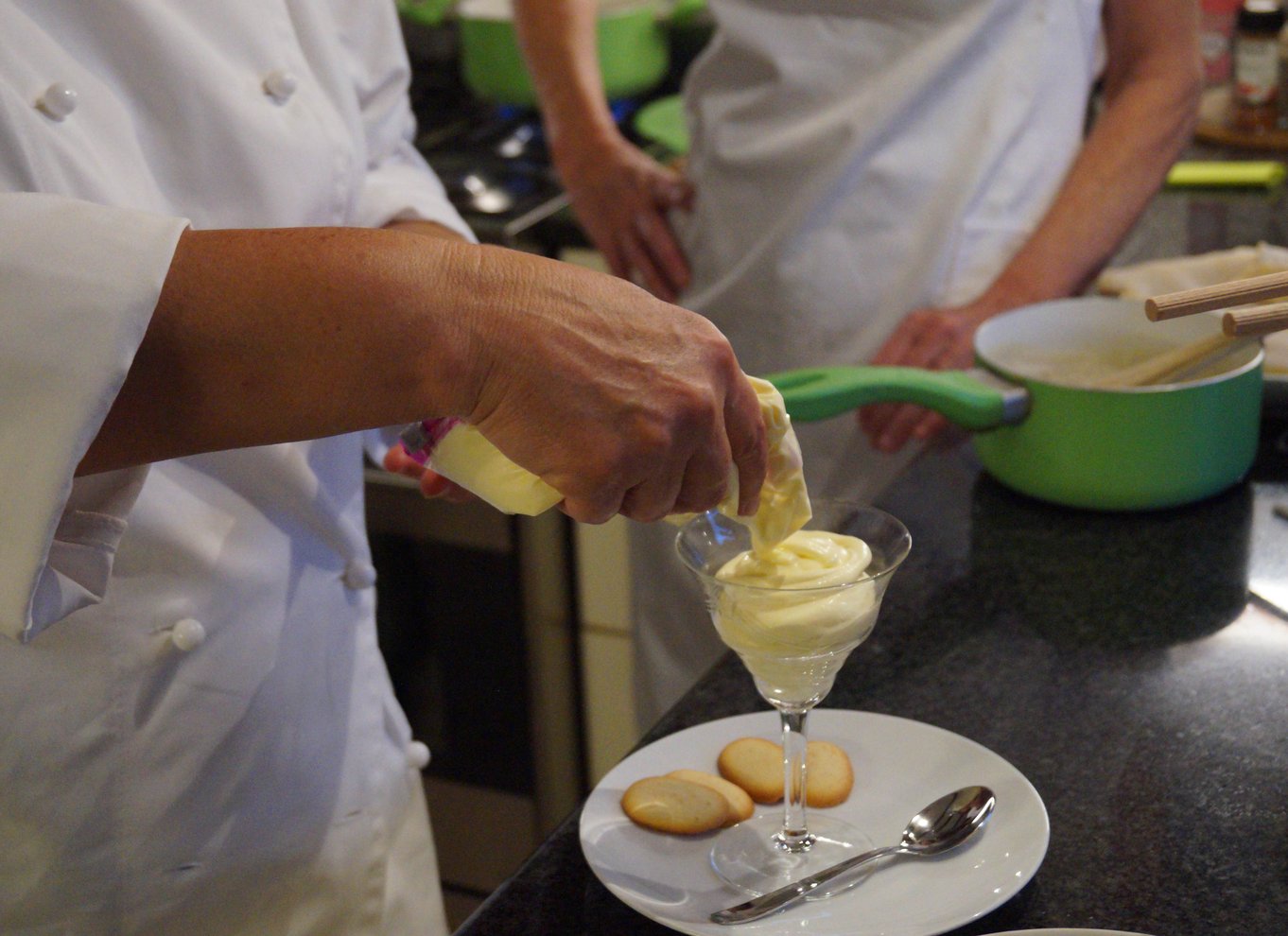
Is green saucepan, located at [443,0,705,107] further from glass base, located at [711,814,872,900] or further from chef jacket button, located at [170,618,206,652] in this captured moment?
glass base, located at [711,814,872,900]

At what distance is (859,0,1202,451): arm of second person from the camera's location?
4.68 feet

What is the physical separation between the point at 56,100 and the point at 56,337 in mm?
219

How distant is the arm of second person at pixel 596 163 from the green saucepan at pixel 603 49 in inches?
16.6

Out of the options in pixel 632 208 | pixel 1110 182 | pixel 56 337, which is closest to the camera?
pixel 56 337

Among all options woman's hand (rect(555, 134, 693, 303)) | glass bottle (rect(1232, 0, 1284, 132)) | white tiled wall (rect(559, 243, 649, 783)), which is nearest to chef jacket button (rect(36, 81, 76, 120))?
woman's hand (rect(555, 134, 693, 303))

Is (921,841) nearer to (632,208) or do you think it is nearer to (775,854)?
(775,854)

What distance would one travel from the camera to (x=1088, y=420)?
43.1 inches

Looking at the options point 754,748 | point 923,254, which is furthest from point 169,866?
point 923,254

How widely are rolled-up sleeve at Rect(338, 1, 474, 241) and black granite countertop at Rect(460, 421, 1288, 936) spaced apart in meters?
0.43

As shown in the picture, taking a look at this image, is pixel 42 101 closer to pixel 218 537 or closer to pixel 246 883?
pixel 218 537

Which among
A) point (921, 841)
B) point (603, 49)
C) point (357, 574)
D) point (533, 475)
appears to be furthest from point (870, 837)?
point (603, 49)

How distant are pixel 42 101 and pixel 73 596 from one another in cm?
28

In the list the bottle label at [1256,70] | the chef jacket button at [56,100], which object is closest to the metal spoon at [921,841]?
the chef jacket button at [56,100]

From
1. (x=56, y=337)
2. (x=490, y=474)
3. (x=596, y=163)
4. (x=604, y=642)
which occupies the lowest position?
(x=604, y=642)
